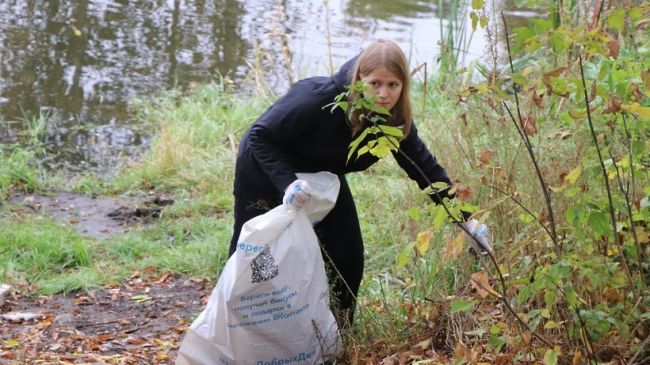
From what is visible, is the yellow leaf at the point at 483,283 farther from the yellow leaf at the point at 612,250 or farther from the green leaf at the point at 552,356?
the yellow leaf at the point at 612,250

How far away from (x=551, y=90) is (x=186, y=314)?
2.90 meters

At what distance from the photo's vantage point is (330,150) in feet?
12.0

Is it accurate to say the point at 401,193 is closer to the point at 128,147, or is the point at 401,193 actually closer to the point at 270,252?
the point at 270,252

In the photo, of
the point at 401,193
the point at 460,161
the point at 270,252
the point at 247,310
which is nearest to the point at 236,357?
the point at 247,310

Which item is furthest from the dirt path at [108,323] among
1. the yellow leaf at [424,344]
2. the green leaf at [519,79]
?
the green leaf at [519,79]

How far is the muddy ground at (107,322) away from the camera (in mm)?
4094

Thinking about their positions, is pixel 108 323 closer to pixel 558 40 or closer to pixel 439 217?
pixel 439 217

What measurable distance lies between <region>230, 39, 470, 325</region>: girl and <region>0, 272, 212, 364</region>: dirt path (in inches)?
30.5

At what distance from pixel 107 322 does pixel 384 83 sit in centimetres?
210

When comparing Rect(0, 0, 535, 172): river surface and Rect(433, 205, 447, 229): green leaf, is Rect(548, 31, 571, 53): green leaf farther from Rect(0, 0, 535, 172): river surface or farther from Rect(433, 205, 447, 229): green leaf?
Rect(0, 0, 535, 172): river surface

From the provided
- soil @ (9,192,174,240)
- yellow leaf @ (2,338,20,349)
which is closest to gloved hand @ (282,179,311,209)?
yellow leaf @ (2,338,20,349)

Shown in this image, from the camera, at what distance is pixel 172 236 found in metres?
6.08

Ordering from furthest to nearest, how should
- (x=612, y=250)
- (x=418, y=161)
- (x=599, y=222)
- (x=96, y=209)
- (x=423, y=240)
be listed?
(x=96, y=209), (x=418, y=161), (x=612, y=250), (x=423, y=240), (x=599, y=222)

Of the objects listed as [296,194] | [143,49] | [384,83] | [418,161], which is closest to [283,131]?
[296,194]
